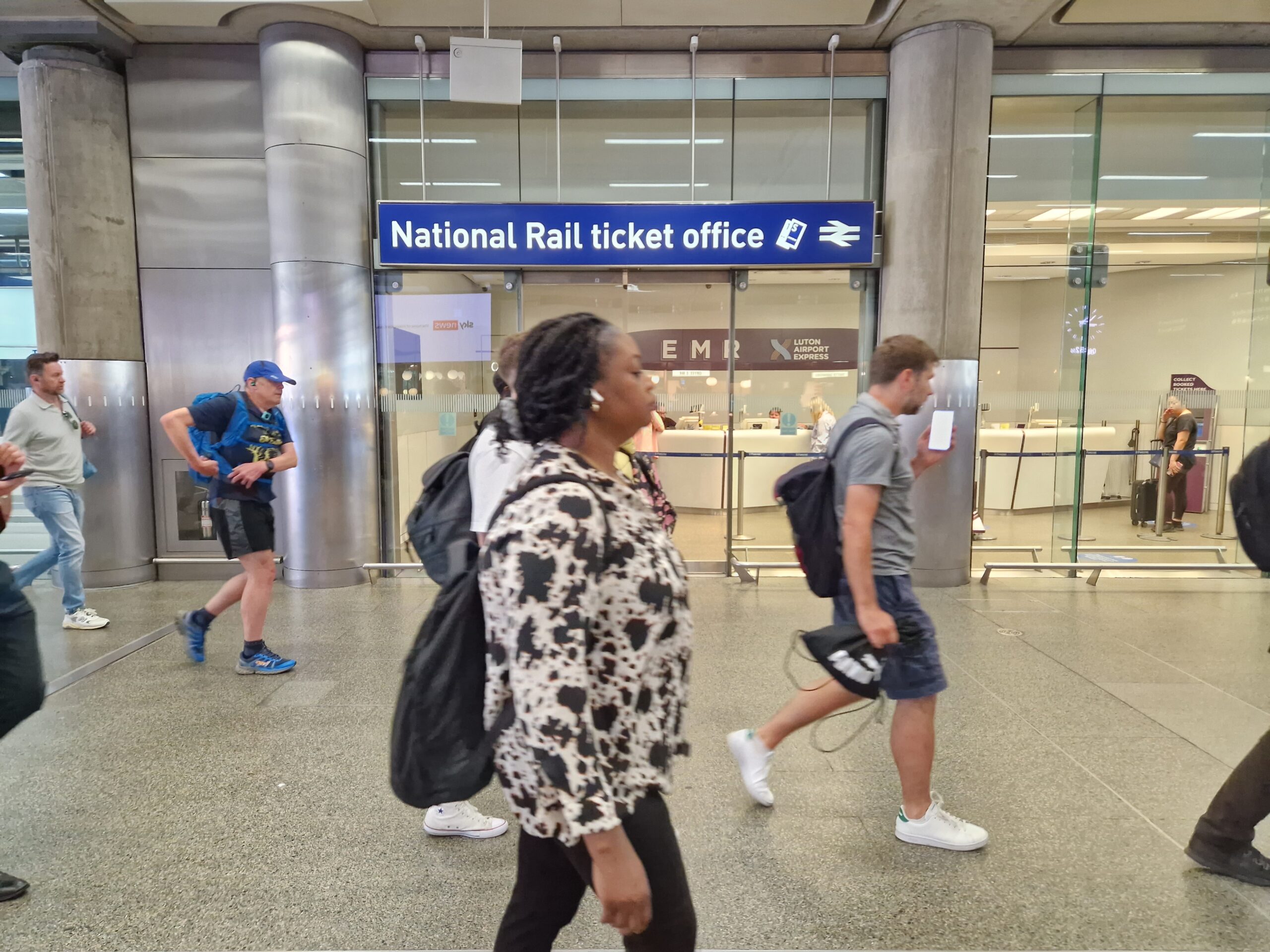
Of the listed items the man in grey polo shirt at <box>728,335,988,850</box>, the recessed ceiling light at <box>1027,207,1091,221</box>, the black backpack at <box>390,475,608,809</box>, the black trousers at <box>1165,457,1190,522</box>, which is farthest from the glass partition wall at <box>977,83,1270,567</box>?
the black backpack at <box>390,475,608,809</box>

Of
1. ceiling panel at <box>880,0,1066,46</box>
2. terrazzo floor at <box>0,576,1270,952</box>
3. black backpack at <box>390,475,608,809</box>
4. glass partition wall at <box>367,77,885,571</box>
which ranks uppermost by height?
ceiling panel at <box>880,0,1066,46</box>

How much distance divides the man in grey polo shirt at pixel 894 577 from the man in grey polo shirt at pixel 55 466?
5.20 meters

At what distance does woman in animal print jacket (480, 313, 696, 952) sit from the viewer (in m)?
1.27

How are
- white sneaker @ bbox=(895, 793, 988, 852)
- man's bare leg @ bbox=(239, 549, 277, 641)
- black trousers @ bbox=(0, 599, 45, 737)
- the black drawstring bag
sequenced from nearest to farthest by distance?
black trousers @ bbox=(0, 599, 45, 737)
the black drawstring bag
white sneaker @ bbox=(895, 793, 988, 852)
man's bare leg @ bbox=(239, 549, 277, 641)

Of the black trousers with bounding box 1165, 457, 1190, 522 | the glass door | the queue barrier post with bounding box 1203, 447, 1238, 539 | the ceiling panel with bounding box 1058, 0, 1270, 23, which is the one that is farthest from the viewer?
the black trousers with bounding box 1165, 457, 1190, 522

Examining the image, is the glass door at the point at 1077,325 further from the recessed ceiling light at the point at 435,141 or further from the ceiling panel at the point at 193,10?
the ceiling panel at the point at 193,10

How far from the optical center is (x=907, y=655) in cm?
276

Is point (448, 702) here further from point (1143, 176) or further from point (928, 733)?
point (1143, 176)

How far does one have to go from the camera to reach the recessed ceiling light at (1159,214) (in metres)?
7.75

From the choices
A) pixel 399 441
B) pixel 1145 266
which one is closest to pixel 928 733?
pixel 399 441

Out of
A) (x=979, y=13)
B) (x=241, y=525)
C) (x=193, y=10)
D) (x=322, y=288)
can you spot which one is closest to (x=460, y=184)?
(x=322, y=288)

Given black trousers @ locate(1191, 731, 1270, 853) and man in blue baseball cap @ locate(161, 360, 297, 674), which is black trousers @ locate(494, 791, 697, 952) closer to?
black trousers @ locate(1191, 731, 1270, 853)

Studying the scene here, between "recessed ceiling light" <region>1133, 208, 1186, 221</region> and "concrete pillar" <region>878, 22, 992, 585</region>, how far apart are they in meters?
2.12

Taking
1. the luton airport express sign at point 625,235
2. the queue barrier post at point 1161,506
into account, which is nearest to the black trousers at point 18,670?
the luton airport express sign at point 625,235
